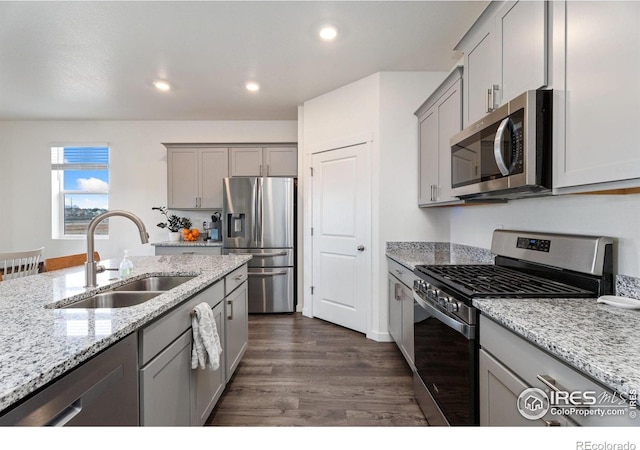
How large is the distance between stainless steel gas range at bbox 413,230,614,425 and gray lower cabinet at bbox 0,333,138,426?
1.25m

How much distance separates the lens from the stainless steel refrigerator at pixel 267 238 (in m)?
3.73

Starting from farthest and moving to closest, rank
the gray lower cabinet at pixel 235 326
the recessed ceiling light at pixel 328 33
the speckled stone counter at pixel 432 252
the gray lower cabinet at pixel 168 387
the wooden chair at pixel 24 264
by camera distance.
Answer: the wooden chair at pixel 24 264 → the speckled stone counter at pixel 432 252 → the recessed ceiling light at pixel 328 33 → the gray lower cabinet at pixel 235 326 → the gray lower cabinet at pixel 168 387

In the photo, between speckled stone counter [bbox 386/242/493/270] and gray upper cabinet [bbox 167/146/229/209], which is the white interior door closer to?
speckled stone counter [bbox 386/242/493/270]

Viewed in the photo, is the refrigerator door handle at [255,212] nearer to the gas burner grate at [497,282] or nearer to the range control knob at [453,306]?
the gas burner grate at [497,282]

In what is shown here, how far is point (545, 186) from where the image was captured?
1.28 m

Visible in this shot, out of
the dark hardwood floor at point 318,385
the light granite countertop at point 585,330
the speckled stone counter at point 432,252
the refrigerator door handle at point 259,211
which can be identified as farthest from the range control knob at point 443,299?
the refrigerator door handle at point 259,211

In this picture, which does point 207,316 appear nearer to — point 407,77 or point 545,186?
point 545,186

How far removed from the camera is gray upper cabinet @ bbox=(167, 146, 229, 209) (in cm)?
417

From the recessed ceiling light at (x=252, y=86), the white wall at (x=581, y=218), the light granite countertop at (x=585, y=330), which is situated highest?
the recessed ceiling light at (x=252, y=86)

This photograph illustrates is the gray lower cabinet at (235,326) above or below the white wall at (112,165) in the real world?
below

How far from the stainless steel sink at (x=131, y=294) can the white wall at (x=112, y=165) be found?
114 inches

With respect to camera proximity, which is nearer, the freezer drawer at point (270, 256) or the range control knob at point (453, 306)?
the range control knob at point (453, 306)

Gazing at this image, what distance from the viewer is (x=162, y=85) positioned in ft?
10.7

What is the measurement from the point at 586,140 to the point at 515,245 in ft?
2.85
